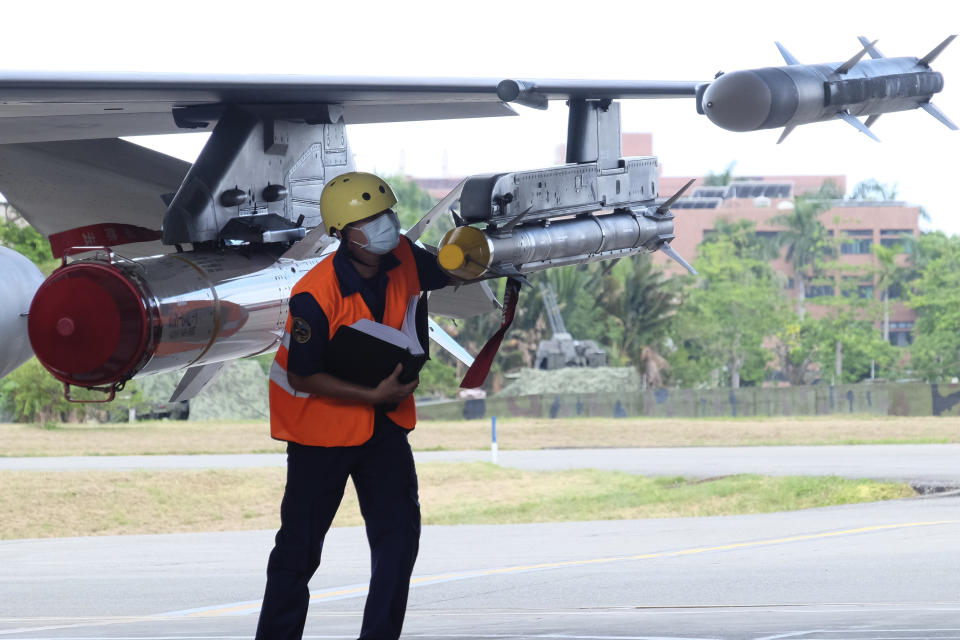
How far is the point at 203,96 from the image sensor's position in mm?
7477

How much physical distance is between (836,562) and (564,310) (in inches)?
2845

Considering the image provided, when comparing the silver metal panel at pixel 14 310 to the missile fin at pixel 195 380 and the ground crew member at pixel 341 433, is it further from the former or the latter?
the ground crew member at pixel 341 433

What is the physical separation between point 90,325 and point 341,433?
178 centimetres

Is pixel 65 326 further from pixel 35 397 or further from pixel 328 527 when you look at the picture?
pixel 35 397

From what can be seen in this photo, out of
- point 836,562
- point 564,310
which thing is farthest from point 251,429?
point 836,562

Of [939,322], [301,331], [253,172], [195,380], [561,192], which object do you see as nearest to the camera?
[301,331]

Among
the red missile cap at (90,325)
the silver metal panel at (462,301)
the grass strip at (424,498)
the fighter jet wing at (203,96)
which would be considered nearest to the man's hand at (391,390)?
the red missile cap at (90,325)

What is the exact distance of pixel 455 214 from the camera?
7.51 metres

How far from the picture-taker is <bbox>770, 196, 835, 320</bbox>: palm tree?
101938 mm

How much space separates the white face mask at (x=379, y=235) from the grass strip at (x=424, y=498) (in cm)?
1745

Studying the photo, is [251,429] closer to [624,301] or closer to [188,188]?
[624,301]

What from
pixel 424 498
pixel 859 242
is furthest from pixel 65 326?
pixel 859 242

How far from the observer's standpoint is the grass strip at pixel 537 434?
41094 mm

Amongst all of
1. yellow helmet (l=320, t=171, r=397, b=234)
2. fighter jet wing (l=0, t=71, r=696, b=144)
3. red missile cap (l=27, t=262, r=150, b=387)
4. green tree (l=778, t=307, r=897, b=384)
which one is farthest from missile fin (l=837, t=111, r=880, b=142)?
green tree (l=778, t=307, r=897, b=384)
